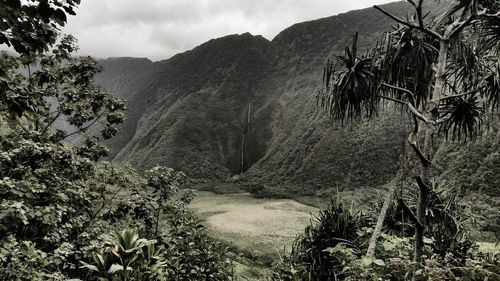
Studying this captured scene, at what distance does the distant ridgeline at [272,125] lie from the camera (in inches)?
1485

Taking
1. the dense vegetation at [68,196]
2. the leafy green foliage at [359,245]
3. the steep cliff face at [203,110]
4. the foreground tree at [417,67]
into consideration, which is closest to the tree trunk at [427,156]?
the leafy green foliage at [359,245]

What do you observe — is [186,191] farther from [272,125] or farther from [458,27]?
[272,125]

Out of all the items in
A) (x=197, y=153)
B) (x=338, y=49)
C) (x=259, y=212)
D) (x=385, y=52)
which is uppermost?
(x=338, y=49)

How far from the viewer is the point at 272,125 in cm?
6331

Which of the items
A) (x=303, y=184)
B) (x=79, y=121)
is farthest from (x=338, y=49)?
(x=79, y=121)

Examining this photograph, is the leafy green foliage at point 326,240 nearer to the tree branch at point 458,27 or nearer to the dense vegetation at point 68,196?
the dense vegetation at point 68,196

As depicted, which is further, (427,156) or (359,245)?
(359,245)

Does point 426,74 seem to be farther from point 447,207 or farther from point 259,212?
point 259,212

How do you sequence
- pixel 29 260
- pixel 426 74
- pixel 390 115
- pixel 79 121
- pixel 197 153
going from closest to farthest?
pixel 29 260 < pixel 426 74 < pixel 79 121 < pixel 390 115 < pixel 197 153

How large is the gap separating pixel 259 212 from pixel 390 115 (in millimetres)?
18834

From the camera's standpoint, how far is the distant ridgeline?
37.7m

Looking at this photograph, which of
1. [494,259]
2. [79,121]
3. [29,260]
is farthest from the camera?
[79,121]

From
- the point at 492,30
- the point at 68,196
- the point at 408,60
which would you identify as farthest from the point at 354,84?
the point at 68,196

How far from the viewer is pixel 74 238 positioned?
5.52 m
